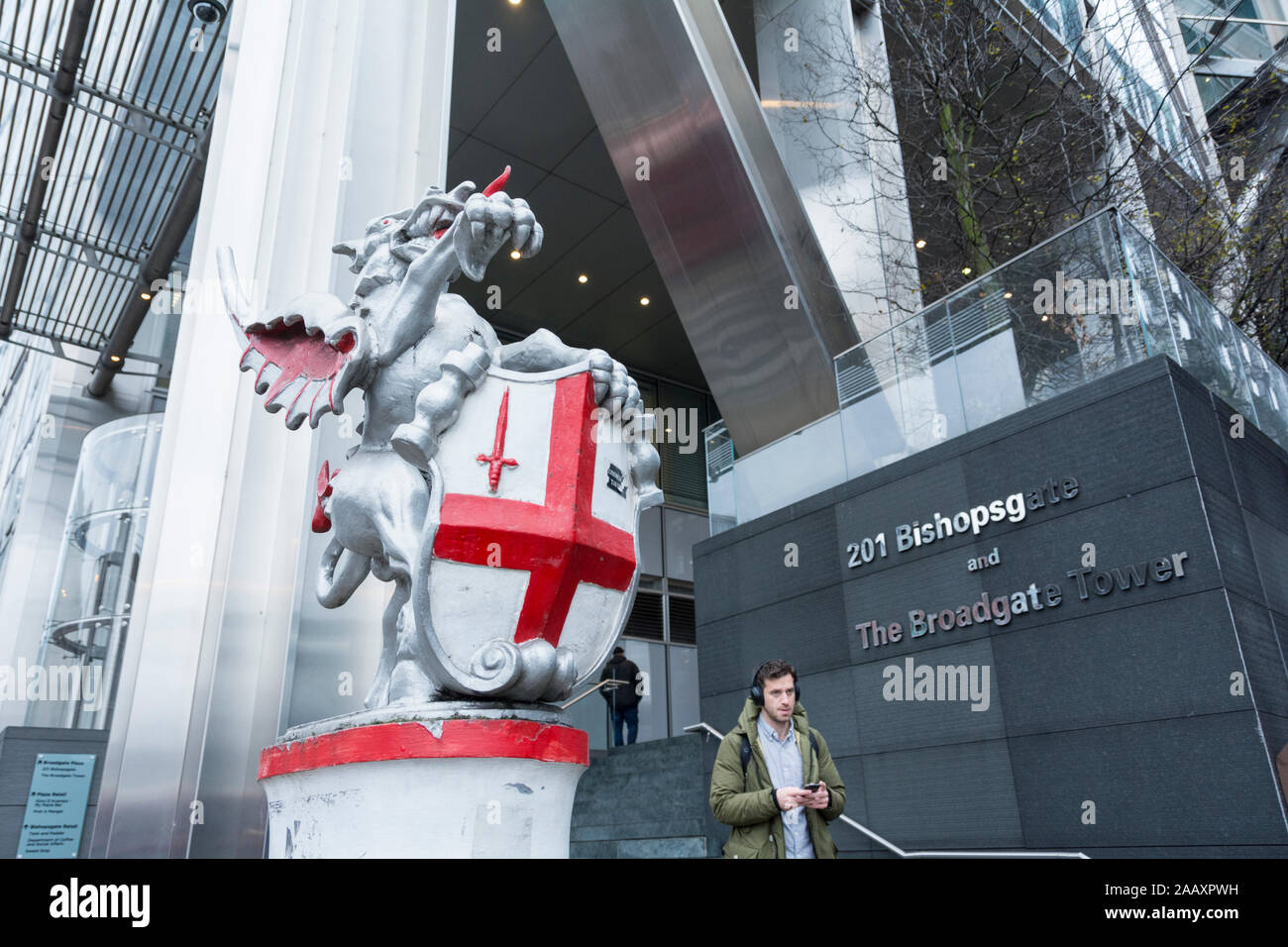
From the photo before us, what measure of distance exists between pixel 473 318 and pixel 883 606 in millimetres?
4615

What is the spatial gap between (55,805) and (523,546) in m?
6.40

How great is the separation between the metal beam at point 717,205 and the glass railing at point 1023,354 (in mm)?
571

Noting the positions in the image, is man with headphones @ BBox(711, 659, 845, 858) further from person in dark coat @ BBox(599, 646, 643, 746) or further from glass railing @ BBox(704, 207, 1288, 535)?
person in dark coat @ BBox(599, 646, 643, 746)

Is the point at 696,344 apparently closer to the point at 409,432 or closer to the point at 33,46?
the point at 33,46

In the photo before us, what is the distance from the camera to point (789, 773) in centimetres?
296

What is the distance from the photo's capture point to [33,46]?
256 inches

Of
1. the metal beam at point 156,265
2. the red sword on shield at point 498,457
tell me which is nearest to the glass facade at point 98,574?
the metal beam at point 156,265

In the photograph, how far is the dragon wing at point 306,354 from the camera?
77.9 inches

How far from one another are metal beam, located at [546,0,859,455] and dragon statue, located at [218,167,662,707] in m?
5.74

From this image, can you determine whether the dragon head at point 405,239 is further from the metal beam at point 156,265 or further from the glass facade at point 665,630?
the glass facade at point 665,630

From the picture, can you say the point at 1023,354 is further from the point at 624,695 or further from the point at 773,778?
the point at 624,695

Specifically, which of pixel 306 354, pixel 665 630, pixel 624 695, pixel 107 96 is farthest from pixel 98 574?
pixel 665 630
